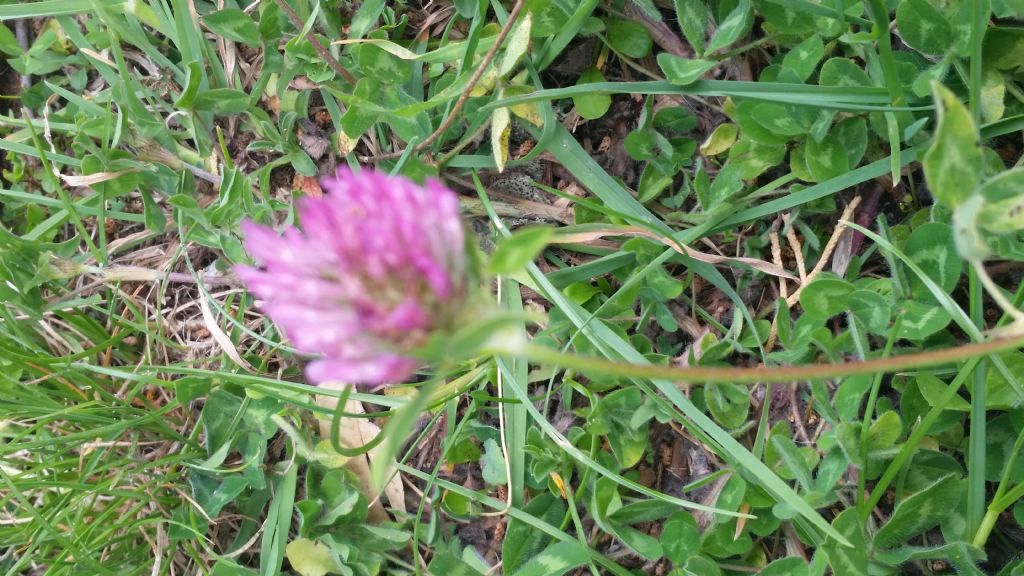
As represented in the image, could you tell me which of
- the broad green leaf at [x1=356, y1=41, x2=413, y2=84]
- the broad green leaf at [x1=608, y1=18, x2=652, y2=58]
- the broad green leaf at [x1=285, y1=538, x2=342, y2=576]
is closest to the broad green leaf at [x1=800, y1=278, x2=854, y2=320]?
the broad green leaf at [x1=608, y1=18, x2=652, y2=58]

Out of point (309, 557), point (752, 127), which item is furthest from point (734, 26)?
point (309, 557)

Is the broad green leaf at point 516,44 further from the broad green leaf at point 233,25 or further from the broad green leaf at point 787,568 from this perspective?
the broad green leaf at point 787,568

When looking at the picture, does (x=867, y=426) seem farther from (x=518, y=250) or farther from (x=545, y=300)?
(x=518, y=250)

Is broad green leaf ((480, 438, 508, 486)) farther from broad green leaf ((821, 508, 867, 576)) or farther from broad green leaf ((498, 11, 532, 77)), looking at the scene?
broad green leaf ((498, 11, 532, 77))

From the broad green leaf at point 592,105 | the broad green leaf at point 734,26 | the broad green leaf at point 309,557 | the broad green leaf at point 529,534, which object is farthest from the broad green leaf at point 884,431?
the broad green leaf at point 309,557

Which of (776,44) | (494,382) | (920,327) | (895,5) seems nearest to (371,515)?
(494,382)

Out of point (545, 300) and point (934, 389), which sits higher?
point (934, 389)

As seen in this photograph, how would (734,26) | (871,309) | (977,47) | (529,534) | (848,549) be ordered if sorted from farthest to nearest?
1. (529,534)
2. (734,26)
3. (871,309)
4. (848,549)
5. (977,47)
